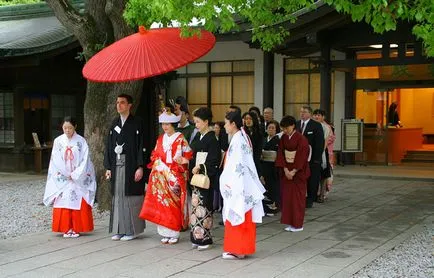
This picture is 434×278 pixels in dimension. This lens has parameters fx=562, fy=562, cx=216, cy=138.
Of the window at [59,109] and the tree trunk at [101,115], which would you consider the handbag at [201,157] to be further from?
the window at [59,109]

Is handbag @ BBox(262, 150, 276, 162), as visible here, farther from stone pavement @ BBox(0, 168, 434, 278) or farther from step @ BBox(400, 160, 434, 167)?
step @ BBox(400, 160, 434, 167)

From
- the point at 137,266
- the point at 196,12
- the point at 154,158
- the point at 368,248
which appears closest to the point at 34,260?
the point at 137,266

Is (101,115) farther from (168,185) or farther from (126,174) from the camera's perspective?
(168,185)

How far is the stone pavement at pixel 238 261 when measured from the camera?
579cm

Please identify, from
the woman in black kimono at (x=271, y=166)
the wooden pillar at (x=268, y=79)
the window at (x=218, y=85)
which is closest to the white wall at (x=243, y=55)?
the window at (x=218, y=85)

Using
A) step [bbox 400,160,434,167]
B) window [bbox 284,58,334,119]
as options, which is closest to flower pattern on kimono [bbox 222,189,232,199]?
window [bbox 284,58,334,119]

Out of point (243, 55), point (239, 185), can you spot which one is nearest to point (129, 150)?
point (239, 185)

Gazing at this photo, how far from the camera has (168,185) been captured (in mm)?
7016

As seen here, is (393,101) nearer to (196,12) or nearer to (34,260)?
(196,12)

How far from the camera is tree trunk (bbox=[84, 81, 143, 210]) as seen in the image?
920 centimetres

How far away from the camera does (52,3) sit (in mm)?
9188

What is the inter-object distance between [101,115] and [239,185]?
151 inches

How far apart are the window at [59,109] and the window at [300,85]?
653 cm

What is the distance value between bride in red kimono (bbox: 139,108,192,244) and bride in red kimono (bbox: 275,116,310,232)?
5.02 feet
